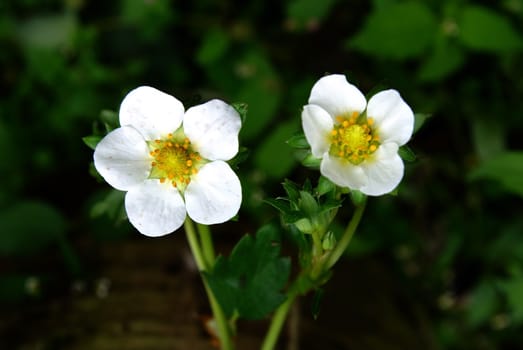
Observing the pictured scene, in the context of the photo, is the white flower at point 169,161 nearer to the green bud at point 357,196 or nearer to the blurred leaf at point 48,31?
the green bud at point 357,196

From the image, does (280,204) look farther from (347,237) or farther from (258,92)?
(258,92)

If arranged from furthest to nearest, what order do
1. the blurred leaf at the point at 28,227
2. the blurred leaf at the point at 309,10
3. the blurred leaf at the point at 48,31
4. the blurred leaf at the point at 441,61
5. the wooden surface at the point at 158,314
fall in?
the blurred leaf at the point at 48,31 → the blurred leaf at the point at 309,10 → the blurred leaf at the point at 441,61 → the blurred leaf at the point at 28,227 → the wooden surface at the point at 158,314

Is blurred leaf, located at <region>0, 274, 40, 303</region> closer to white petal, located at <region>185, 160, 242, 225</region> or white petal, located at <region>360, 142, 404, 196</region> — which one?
white petal, located at <region>185, 160, 242, 225</region>

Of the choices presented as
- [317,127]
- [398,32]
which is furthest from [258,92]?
[317,127]

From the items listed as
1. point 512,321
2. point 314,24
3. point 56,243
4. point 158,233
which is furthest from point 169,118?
point 512,321

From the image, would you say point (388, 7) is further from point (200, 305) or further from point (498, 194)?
point (200, 305)

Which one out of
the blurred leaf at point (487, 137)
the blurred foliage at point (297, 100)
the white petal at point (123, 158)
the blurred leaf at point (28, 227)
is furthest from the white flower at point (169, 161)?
the blurred leaf at point (487, 137)
